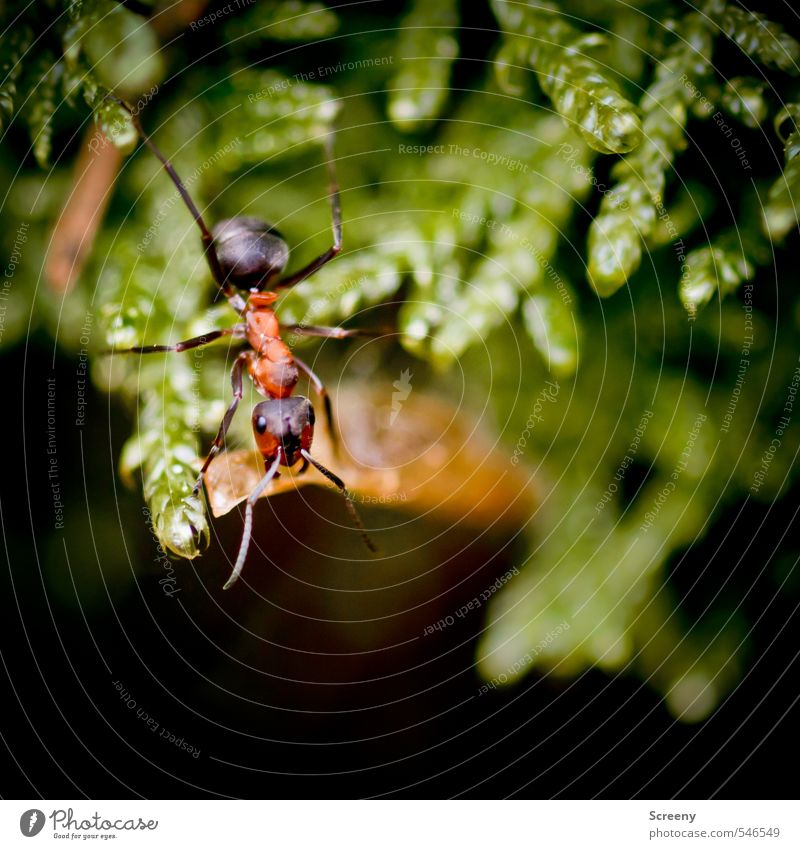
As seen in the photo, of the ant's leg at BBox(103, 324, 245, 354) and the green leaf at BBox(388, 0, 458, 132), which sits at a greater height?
the green leaf at BBox(388, 0, 458, 132)

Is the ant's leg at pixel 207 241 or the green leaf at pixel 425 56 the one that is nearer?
the ant's leg at pixel 207 241

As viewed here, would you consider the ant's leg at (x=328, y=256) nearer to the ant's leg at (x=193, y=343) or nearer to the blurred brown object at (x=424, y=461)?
the ant's leg at (x=193, y=343)

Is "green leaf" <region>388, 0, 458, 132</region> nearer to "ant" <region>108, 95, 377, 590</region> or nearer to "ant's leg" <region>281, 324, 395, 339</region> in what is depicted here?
"ant" <region>108, 95, 377, 590</region>

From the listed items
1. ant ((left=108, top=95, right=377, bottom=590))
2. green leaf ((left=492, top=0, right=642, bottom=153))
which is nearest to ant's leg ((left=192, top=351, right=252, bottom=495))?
ant ((left=108, top=95, right=377, bottom=590))

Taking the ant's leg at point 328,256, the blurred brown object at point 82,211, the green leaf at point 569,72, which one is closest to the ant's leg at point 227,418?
the ant's leg at point 328,256

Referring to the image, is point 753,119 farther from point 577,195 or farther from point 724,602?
point 724,602

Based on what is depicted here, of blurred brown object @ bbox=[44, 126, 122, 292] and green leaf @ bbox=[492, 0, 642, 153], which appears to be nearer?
green leaf @ bbox=[492, 0, 642, 153]
